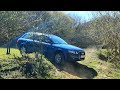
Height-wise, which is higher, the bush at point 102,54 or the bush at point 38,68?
the bush at point 102,54

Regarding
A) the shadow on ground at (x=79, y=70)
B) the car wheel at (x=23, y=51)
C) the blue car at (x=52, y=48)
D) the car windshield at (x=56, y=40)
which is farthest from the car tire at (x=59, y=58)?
the car wheel at (x=23, y=51)

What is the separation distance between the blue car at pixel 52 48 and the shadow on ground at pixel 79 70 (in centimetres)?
13

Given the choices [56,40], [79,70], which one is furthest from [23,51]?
[79,70]

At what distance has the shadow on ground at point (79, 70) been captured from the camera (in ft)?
25.0

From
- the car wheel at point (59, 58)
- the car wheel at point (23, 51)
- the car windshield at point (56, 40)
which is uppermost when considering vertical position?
the car windshield at point (56, 40)

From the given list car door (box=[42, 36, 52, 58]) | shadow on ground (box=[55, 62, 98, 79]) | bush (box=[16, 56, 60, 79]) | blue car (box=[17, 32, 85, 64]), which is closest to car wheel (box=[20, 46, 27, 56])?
blue car (box=[17, 32, 85, 64])

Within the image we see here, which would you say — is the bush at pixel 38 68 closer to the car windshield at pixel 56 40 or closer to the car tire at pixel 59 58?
the car tire at pixel 59 58

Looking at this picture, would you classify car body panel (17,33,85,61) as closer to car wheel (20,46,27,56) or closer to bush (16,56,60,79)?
car wheel (20,46,27,56)

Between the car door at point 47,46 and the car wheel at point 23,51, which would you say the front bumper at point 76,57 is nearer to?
the car door at point 47,46

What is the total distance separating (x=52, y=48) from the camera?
7.61 m

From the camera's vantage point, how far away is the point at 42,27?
7637 mm

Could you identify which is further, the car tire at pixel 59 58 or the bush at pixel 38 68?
the car tire at pixel 59 58

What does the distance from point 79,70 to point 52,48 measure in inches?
33.7
